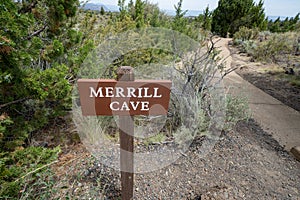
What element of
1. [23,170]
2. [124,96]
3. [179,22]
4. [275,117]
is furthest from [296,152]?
[179,22]

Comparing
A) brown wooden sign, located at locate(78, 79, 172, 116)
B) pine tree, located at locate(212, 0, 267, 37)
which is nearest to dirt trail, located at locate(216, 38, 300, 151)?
brown wooden sign, located at locate(78, 79, 172, 116)

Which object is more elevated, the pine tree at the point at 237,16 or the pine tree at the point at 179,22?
the pine tree at the point at 237,16

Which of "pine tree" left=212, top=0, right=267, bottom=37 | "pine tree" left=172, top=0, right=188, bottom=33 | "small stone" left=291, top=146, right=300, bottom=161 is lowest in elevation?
"small stone" left=291, top=146, right=300, bottom=161

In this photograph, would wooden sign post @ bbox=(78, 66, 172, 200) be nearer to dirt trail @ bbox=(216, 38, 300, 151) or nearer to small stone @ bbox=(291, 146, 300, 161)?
dirt trail @ bbox=(216, 38, 300, 151)

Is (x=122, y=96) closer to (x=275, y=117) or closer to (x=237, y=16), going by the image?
(x=275, y=117)

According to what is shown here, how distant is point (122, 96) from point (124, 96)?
0.01 meters

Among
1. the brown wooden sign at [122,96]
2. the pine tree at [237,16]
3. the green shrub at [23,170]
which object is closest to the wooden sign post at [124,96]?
the brown wooden sign at [122,96]

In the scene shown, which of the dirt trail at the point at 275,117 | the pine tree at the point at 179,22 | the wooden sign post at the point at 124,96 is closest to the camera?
the wooden sign post at the point at 124,96

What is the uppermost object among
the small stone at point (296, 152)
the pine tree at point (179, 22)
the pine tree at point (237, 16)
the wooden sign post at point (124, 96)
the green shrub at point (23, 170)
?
the pine tree at point (237, 16)

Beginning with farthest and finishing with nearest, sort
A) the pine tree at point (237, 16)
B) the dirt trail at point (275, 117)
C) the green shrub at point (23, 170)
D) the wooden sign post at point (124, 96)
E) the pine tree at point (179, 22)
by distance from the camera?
the pine tree at point (237, 16) → the pine tree at point (179, 22) → the dirt trail at point (275, 117) → the green shrub at point (23, 170) → the wooden sign post at point (124, 96)

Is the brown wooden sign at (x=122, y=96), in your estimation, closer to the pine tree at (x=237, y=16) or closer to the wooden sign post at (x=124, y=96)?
the wooden sign post at (x=124, y=96)

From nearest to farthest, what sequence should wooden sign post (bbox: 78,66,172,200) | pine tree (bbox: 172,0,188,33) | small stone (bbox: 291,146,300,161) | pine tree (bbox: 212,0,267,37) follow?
wooden sign post (bbox: 78,66,172,200) < small stone (bbox: 291,146,300,161) < pine tree (bbox: 172,0,188,33) < pine tree (bbox: 212,0,267,37)

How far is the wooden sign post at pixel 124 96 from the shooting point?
927mm

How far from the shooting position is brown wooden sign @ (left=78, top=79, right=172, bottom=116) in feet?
3.05
